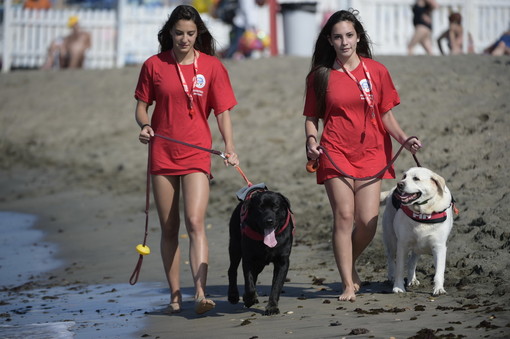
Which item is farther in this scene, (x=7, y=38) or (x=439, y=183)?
(x=7, y=38)

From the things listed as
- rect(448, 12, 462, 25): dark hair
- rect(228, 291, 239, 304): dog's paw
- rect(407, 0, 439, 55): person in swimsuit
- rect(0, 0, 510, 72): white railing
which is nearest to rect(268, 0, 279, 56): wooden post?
rect(0, 0, 510, 72): white railing

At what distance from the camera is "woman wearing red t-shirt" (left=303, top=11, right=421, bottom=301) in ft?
21.7

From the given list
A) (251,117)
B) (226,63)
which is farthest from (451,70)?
(226,63)

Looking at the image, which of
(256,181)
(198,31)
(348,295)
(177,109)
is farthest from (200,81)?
(256,181)

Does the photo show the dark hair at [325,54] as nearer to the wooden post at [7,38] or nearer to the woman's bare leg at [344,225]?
the woman's bare leg at [344,225]

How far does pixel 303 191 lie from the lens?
1170cm

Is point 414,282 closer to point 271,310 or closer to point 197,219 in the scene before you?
point 271,310

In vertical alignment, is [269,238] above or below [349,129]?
below

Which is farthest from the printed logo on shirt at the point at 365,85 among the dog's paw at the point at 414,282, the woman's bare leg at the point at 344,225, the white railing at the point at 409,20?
the white railing at the point at 409,20

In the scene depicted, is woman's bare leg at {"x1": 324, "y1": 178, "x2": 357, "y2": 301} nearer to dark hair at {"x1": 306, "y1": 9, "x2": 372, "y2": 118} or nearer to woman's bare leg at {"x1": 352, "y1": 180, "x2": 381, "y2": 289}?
woman's bare leg at {"x1": 352, "y1": 180, "x2": 381, "y2": 289}

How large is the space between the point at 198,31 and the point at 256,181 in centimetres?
621

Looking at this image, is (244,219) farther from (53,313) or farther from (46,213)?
(46,213)

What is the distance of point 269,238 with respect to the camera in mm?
6426

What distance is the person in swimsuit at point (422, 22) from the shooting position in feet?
59.1
